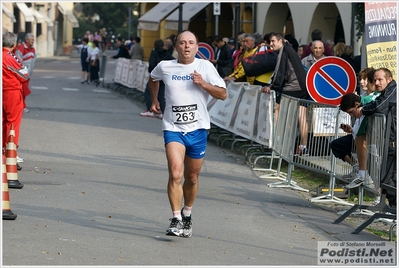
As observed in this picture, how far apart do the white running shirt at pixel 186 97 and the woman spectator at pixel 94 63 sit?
26413mm

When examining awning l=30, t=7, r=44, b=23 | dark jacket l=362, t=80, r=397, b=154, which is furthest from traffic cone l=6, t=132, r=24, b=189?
awning l=30, t=7, r=44, b=23

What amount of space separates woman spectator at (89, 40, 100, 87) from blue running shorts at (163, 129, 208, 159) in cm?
2642

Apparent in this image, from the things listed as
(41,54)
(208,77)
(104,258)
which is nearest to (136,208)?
(208,77)

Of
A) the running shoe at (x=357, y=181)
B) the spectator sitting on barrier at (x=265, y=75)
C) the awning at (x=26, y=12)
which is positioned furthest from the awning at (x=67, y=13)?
the running shoe at (x=357, y=181)

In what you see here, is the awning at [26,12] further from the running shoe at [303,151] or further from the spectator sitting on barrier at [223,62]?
the running shoe at [303,151]

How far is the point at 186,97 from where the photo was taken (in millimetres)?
8289

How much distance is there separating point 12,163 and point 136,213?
66.4 inches

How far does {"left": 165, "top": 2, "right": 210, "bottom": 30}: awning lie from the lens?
33375 mm

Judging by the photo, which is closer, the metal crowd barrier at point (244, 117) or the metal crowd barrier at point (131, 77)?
the metal crowd barrier at point (244, 117)

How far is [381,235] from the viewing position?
8.86m

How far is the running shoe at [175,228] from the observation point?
26.7ft

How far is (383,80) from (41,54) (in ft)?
215

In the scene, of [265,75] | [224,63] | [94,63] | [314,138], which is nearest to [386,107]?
[314,138]

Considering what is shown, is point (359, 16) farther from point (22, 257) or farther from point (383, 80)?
point (22, 257)
